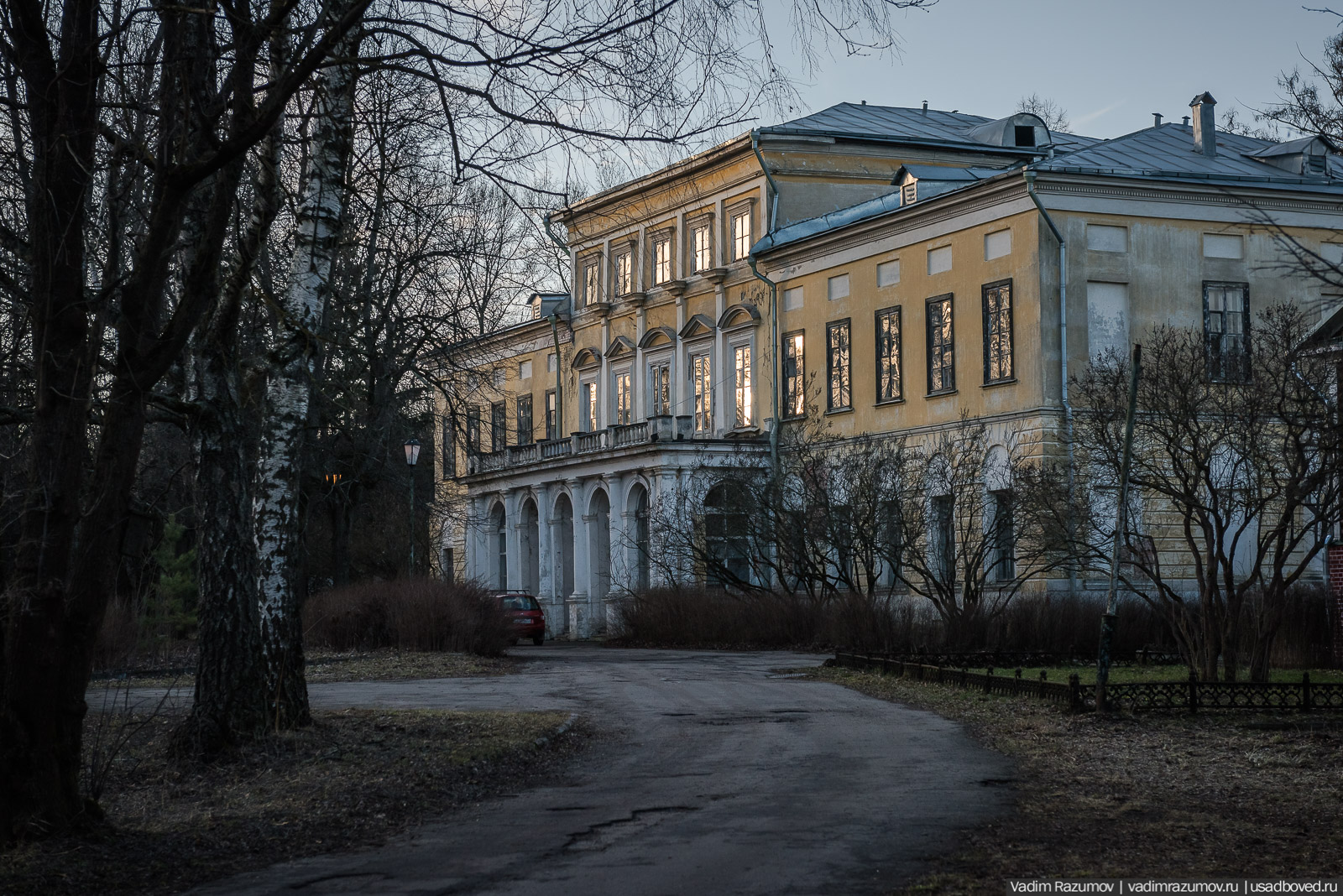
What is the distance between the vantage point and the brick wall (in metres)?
25.2

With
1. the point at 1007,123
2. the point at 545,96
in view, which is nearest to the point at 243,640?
the point at 545,96

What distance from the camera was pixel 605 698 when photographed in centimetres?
2219

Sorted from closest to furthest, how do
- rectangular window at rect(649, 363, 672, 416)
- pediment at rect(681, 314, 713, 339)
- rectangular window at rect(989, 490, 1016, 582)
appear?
rectangular window at rect(989, 490, 1016, 582)
pediment at rect(681, 314, 713, 339)
rectangular window at rect(649, 363, 672, 416)

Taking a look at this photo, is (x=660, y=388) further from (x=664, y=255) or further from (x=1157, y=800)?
(x=1157, y=800)

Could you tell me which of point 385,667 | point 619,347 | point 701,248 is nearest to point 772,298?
point 701,248

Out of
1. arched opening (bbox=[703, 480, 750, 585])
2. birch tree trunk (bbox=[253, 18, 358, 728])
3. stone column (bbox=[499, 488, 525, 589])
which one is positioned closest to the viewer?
birch tree trunk (bbox=[253, 18, 358, 728])

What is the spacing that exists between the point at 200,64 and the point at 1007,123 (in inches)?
1632

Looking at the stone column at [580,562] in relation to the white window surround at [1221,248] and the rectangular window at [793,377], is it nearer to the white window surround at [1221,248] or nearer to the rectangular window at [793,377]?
the rectangular window at [793,377]

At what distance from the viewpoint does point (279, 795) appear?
11.9 metres

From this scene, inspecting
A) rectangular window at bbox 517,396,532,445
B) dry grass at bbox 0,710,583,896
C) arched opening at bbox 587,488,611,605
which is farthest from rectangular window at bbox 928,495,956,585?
rectangular window at bbox 517,396,532,445

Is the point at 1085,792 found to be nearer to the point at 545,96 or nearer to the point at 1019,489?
the point at 545,96

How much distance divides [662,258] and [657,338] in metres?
2.66

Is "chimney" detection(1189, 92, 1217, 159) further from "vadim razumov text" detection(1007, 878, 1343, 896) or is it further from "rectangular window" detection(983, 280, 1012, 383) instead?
"vadim razumov text" detection(1007, 878, 1343, 896)

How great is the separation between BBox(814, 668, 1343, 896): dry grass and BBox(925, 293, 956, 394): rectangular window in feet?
72.7
